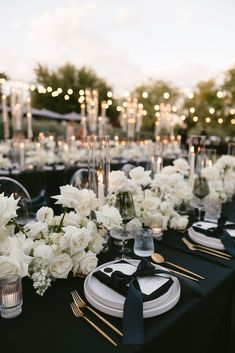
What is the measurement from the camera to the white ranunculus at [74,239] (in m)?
1.05

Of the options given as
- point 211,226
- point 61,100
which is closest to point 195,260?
point 211,226

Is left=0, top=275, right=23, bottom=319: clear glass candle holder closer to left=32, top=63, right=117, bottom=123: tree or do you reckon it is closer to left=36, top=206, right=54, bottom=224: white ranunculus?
left=36, top=206, right=54, bottom=224: white ranunculus

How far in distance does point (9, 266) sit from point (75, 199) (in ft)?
1.21

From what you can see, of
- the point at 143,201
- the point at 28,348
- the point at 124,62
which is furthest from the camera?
the point at 124,62

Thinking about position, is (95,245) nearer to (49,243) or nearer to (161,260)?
(49,243)

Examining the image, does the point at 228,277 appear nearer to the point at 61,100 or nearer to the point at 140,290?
the point at 140,290

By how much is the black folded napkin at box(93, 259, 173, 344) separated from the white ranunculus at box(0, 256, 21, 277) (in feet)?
0.95

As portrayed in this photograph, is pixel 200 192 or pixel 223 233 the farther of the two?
pixel 200 192

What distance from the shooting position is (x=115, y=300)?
92cm

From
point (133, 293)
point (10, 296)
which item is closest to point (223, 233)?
point (133, 293)

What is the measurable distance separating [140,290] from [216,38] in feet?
35.0

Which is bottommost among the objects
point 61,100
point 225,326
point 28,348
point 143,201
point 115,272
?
point 225,326

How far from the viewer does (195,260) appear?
52.0 inches

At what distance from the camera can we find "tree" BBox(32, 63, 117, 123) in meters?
23.5
